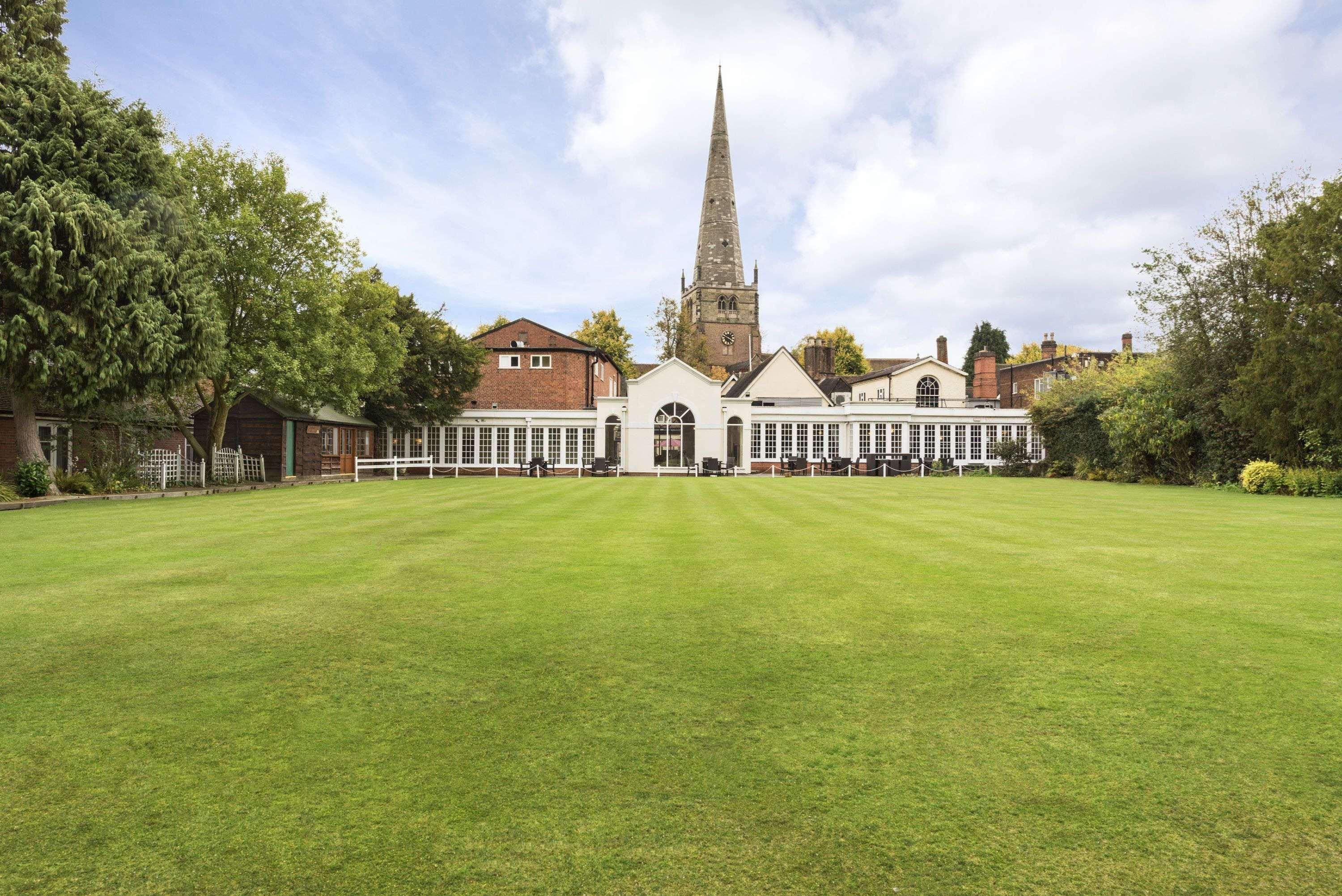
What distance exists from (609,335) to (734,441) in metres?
32.6

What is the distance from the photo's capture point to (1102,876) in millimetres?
2311

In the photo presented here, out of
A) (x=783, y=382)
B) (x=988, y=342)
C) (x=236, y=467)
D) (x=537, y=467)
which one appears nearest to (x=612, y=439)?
(x=537, y=467)

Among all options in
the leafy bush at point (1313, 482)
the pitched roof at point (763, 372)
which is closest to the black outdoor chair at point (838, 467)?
the pitched roof at point (763, 372)

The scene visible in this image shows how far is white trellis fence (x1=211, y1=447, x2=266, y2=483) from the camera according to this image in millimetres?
25266

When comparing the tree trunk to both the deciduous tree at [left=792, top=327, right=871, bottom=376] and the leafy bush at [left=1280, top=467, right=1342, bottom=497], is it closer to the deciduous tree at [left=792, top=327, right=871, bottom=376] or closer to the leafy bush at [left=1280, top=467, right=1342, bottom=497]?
the leafy bush at [left=1280, top=467, right=1342, bottom=497]

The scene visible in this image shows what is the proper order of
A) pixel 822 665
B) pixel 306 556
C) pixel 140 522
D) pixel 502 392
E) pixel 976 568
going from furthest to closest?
pixel 502 392 → pixel 140 522 → pixel 306 556 → pixel 976 568 → pixel 822 665

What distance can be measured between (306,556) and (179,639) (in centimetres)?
342

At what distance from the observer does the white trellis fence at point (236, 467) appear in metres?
25.3

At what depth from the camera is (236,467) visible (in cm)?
2703

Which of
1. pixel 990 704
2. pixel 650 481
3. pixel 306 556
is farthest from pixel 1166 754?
pixel 650 481

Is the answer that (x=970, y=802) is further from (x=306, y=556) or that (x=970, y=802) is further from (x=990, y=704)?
(x=306, y=556)

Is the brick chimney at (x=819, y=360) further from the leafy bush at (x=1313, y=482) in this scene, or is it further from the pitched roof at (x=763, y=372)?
the leafy bush at (x=1313, y=482)

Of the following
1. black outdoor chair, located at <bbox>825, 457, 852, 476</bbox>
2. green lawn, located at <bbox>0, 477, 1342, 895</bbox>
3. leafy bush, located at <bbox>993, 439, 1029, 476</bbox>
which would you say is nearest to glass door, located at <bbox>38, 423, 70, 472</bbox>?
green lawn, located at <bbox>0, 477, 1342, 895</bbox>

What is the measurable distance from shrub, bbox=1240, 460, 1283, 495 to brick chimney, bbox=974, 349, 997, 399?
25.8 m
